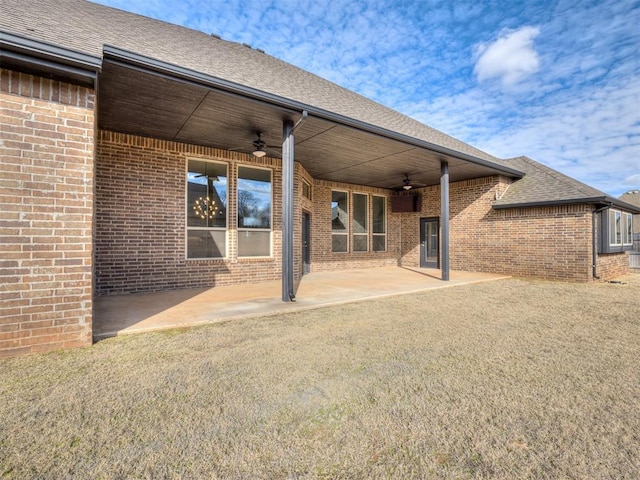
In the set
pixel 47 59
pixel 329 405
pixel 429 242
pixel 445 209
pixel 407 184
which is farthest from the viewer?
pixel 429 242

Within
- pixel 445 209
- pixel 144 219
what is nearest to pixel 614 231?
pixel 445 209

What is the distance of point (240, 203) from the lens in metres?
7.77

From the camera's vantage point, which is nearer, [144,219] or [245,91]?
[245,91]

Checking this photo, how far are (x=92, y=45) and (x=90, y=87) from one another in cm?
53

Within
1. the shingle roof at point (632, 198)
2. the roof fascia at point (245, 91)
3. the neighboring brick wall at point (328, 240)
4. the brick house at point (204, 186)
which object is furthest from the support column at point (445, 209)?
the shingle roof at point (632, 198)

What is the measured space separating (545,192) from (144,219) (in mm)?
11290

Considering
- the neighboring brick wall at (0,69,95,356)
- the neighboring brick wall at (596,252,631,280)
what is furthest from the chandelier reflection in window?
the neighboring brick wall at (596,252,631,280)

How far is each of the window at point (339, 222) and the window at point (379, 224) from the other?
1522 mm

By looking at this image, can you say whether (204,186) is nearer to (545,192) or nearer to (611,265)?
(545,192)

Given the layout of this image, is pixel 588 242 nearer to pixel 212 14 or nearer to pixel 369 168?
pixel 369 168

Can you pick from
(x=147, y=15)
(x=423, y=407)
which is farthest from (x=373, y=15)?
(x=423, y=407)

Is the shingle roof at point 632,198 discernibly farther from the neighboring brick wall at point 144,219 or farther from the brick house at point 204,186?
the neighboring brick wall at point 144,219

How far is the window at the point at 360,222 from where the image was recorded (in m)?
12.1

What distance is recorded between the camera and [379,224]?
1283 cm
